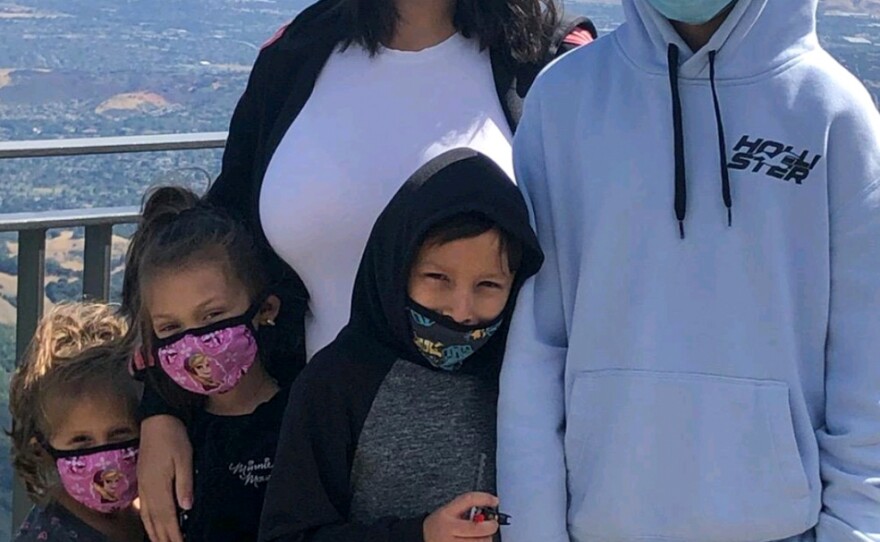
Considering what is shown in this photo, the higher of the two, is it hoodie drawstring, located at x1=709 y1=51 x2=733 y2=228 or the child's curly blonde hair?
hoodie drawstring, located at x1=709 y1=51 x2=733 y2=228

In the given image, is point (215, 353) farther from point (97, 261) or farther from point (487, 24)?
point (97, 261)

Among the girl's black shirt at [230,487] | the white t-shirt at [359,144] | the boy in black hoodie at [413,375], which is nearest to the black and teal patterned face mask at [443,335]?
the boy in black hoodie at [413,375]

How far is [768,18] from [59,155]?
1.94 m

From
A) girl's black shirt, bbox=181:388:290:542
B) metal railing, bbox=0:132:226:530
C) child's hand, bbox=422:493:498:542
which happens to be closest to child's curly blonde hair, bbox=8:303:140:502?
girl's black shirt, bbox=181:388:290:542

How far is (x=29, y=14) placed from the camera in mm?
3910

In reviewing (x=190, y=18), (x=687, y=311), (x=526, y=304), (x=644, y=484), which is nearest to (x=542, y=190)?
(x=526, y=304)

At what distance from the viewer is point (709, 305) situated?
1.90 m

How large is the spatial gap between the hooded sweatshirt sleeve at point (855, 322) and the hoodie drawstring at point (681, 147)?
149 millimetres

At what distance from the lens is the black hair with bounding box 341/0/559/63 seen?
236cm

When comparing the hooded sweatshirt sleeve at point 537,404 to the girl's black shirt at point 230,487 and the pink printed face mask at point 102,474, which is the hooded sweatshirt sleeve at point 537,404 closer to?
the girl's black shirt at point 230,487

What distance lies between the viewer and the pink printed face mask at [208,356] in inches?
95.3

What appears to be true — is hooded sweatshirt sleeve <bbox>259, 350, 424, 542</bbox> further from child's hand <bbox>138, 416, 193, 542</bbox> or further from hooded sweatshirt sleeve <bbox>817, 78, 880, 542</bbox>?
hooded sweatshirt sleeve <bbox>817, 78, 880, 542</bbox>

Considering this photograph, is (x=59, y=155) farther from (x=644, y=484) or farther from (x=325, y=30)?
(x=644, y=484)

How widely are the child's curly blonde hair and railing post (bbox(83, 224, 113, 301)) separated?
1.71 feet
